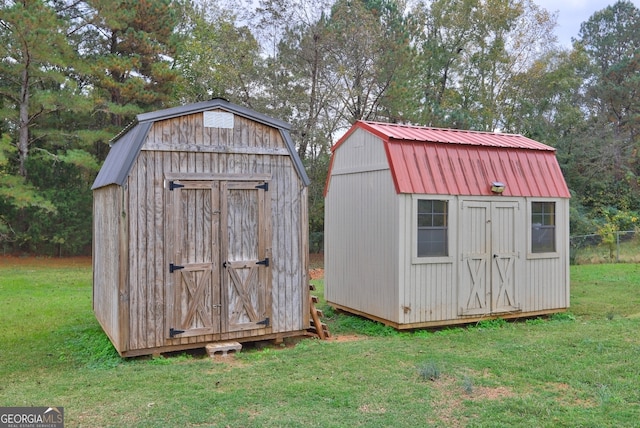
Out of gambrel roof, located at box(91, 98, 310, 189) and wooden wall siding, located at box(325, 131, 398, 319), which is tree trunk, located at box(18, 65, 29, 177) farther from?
wooden wall siding, located at box(325, 131, 398, 319)

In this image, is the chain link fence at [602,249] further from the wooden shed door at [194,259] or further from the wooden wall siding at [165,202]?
the wooden shed door at [194,259]

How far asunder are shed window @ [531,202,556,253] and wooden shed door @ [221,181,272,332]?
15.5ft

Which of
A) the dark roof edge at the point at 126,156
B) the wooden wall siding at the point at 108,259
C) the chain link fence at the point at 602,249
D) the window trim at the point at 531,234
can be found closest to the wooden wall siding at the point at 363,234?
the window trim at the point at 531,234

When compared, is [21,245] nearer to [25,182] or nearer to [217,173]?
[25,182]

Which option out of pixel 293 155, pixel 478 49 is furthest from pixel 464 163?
pixel 478 49

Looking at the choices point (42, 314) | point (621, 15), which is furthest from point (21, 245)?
point (621, 15)

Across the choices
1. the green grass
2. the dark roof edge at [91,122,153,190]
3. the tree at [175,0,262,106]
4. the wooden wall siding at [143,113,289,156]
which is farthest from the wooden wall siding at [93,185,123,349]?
the tree at [175,0,262,106]

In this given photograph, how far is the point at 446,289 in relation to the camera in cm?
789

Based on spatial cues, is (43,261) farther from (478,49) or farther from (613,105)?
(613,105)

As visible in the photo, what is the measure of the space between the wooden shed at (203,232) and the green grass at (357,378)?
413 millimetres

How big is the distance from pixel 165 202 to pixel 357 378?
3065mm

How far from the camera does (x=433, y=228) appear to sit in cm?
782

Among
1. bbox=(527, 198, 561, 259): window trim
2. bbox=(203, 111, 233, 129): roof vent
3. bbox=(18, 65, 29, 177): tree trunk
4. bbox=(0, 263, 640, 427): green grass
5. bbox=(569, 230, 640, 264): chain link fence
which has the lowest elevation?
bbox=(0, 263, 640, 427): green grass

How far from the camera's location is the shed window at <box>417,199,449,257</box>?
25.4ft
